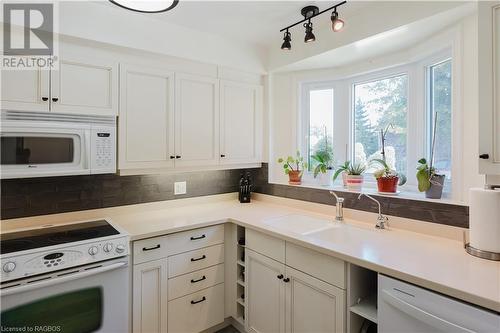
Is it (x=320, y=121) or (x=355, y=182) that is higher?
(x=320, y=121)

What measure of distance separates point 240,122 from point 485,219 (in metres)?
Answer: 1.88

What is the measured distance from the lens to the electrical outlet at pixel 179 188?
2.51 metres

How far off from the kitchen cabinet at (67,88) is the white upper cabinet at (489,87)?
2.09m

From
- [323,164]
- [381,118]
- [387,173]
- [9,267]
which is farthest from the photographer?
[323,164]

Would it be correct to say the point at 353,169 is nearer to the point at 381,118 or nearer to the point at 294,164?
the point at 381,118

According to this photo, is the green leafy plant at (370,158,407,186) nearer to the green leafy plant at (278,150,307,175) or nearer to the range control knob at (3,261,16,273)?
the green leafy plant at (278,150,307,175)

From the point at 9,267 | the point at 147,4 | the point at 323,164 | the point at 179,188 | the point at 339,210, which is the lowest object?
the point at 9,267

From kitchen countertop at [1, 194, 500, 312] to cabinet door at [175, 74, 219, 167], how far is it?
0.46 m

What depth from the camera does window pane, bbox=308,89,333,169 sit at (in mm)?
2617

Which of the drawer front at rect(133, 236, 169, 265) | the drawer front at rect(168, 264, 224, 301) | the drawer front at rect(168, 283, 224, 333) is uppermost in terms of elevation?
the drawer front at rect(133, 236, 169, 265)

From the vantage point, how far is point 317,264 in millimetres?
1551

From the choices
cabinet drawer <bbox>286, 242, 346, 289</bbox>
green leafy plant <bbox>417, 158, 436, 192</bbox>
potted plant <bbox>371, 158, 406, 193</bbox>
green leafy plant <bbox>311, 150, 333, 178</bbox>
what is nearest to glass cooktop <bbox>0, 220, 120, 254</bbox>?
cabinet drawer <bbox>286, 242, 346, 289</bbox>

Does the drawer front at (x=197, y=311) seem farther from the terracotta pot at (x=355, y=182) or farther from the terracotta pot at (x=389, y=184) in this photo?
the terracotta pot at (x=389, y=184)

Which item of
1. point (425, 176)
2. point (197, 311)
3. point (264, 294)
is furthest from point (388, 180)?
point (197, 311)
